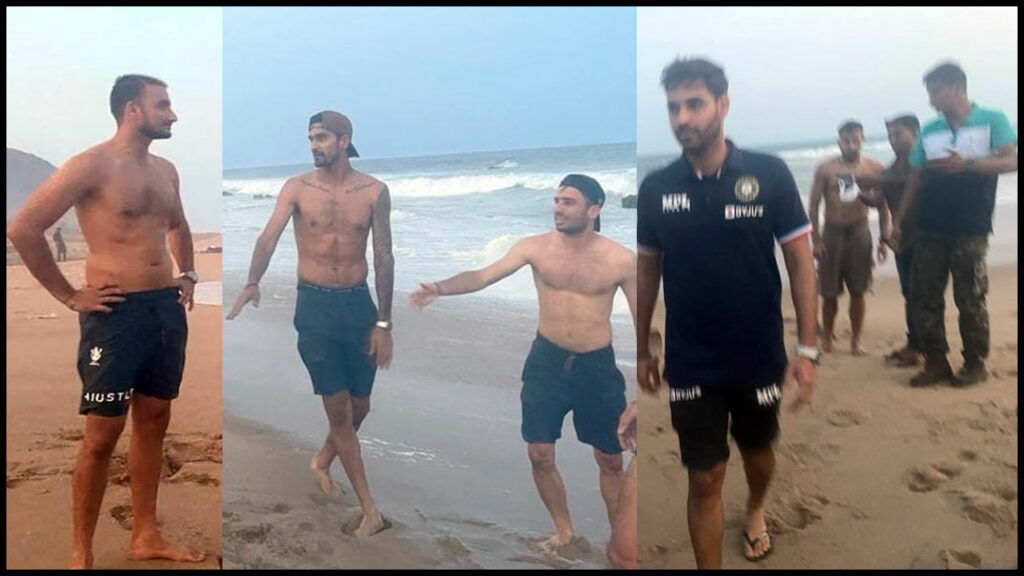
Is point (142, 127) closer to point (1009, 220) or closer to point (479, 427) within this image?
point (479, 427)

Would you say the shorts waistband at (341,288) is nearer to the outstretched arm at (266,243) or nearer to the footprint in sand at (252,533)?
the outstretched arm at (266,243)

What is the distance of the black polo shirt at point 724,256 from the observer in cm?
255

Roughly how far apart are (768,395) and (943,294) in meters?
0.69

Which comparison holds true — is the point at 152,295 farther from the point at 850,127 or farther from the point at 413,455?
the point at 850,127

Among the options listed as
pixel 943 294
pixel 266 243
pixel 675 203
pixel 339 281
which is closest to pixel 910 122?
pixel 943 294

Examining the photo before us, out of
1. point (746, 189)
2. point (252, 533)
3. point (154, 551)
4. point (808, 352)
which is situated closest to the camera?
point (746, 189)

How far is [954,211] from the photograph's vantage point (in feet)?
8.71

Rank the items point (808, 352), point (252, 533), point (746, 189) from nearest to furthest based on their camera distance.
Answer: point (746, 189), point (808, 352), point (252, 533)

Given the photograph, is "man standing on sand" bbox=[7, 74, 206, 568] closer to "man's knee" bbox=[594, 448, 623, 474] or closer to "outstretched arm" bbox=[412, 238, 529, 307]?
"outstretched arm" bbox=[412, 238, 529, 307]

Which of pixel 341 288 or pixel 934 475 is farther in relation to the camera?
pixel 341 288

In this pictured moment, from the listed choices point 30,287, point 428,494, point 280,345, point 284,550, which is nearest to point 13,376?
point 30,287

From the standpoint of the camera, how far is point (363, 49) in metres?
2.82

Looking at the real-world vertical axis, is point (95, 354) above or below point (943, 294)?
below

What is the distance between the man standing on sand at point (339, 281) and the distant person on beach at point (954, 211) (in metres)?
1.80
